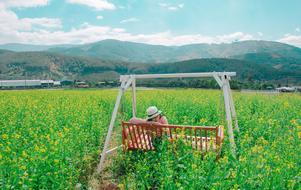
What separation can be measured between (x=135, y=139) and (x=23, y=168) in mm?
2895

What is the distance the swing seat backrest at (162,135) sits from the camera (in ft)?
21.2

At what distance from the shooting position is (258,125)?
30.1 feet

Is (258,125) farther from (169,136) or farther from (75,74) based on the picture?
Result: (75,74)

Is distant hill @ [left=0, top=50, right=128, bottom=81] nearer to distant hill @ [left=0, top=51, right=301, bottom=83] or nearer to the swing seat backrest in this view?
distant hill @ [left=0, top=51, right=301, bottom=83]

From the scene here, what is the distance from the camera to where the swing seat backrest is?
647 cm

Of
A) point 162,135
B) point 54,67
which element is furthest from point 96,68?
point 162,135

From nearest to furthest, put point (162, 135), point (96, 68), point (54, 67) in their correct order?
point (162, 135), point (54, 67), point (96, 68)

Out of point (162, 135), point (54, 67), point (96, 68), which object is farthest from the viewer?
point (96, 68)

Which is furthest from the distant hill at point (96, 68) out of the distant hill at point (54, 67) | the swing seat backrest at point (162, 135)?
the swing seat backrest at point (162, 135)

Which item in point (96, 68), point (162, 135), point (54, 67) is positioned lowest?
point (162, 135)

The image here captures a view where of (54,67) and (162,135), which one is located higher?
(54,67)

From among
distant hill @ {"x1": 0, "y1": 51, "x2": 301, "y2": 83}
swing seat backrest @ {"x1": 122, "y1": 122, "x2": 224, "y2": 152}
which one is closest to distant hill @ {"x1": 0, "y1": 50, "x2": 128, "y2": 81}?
distant hill @ {"x1": 0, "y1": 51, "x2": 301, "y2": 83}

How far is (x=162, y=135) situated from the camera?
6871 mm

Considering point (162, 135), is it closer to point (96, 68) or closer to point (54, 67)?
point (54, 67)
